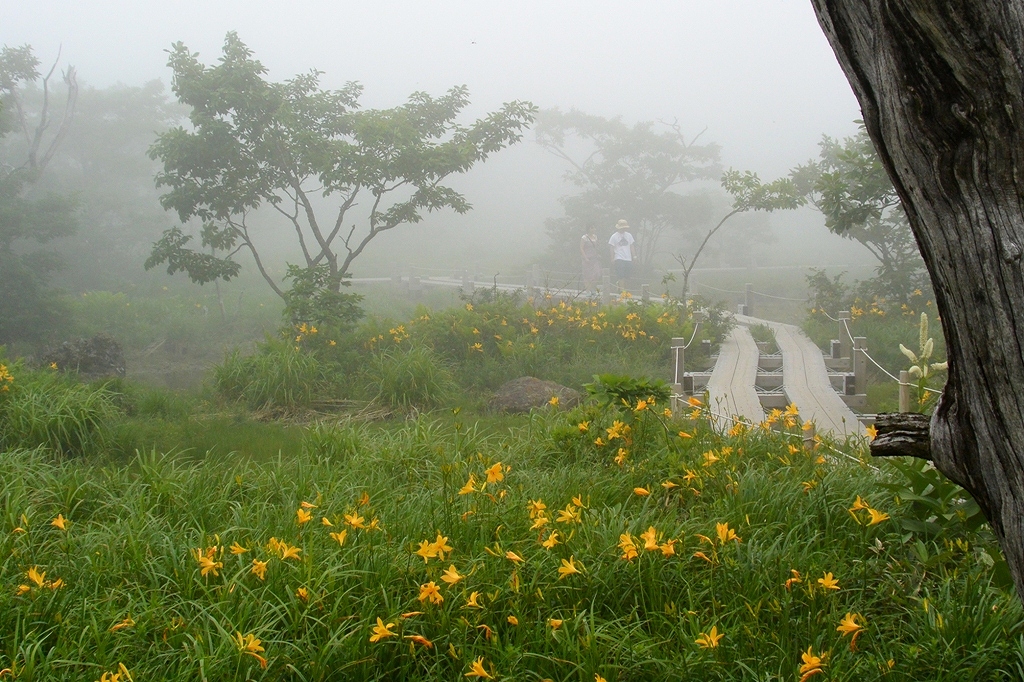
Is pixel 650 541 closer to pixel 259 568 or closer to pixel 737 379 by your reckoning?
pixel 259 568

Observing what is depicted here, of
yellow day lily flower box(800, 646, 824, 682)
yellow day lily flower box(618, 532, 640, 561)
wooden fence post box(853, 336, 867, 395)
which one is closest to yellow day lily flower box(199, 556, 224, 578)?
yellow day lily flower box(618, 532, 640, 561)

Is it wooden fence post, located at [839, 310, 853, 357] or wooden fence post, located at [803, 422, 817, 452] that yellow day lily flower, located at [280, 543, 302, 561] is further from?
wooden fence post, located at [839, 310, 853, 357]

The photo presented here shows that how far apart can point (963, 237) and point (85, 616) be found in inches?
84.2

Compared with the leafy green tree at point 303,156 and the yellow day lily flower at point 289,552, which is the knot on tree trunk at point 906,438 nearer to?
the yellow day lily flower at point 289,552

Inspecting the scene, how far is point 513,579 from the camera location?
1.94m

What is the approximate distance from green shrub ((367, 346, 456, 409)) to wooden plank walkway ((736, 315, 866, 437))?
2554mm

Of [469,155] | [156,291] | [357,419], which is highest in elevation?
[469,155]

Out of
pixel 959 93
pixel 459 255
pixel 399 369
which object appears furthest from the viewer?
pixel 459 255

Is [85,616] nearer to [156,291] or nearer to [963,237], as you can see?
[963,237]

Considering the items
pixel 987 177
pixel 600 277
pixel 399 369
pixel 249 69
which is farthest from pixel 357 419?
pixel 987 177

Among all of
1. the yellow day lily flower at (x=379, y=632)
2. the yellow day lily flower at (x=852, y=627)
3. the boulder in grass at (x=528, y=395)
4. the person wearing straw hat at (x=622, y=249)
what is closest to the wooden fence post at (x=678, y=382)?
the boulder in grass at (x=528, y=395)

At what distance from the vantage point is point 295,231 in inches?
345

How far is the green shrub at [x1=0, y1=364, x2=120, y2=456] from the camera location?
4.56 metres

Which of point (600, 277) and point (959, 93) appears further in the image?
point (600, 277)
